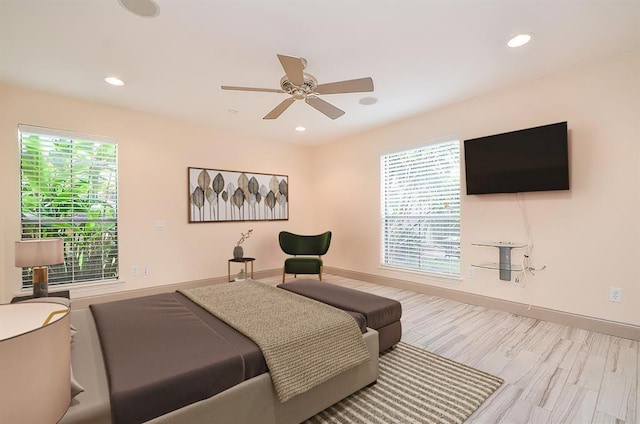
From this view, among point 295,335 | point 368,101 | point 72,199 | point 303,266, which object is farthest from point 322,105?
point 72,199

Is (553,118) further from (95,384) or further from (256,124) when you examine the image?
(95,384)

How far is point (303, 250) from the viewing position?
5195mm

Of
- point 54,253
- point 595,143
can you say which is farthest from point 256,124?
point 595,143

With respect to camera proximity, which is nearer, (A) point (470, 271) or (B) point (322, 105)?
(B) point (322, 105)

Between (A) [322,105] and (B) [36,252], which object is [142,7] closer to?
(A) [322,105]

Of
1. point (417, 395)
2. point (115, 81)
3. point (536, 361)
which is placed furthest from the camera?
point (115, 81)

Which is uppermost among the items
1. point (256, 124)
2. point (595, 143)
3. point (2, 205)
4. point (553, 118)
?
point (256, 124)

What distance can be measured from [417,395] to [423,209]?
2931mm

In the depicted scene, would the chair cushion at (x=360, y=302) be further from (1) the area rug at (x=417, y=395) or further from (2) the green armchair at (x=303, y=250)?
(2) the green armchair at (x=303, y=250)

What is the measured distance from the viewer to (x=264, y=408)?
149 cm

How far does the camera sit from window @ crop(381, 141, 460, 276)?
4.03 meters

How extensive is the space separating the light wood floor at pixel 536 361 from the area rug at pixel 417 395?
0.31 ft

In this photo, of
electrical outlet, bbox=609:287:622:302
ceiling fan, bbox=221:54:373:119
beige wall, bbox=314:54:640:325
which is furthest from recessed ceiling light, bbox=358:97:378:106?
electrical outlet, bbox=609:287:622:302

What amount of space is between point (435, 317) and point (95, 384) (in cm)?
318
